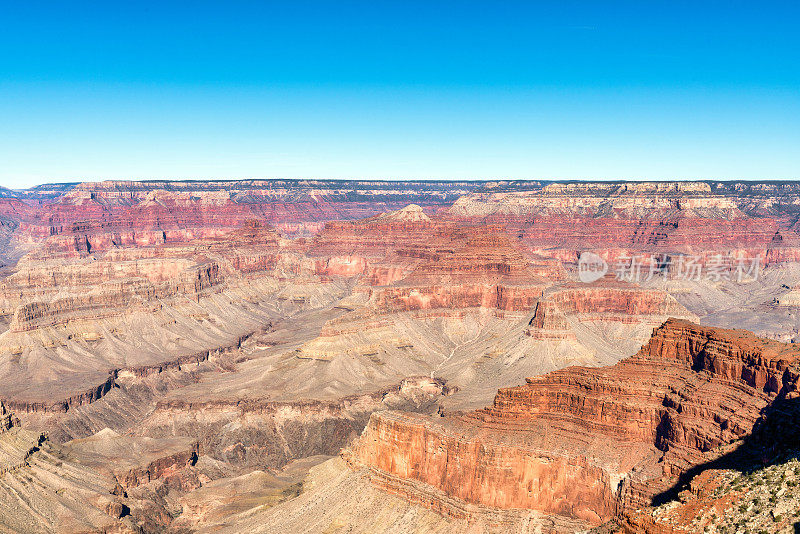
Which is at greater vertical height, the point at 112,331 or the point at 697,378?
the point at 697,378

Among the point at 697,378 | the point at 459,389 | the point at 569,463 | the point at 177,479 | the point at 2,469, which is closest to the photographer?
the point at 569,463

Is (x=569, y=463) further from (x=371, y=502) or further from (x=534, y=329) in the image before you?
(x=534, y=329)

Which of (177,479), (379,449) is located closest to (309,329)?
(177,479)

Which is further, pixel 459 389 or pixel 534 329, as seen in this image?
pixel 534 329

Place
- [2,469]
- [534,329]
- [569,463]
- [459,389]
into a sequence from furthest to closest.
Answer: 1. [534,329]
2. [459,389]
3. [2,469]
4. [569,463]

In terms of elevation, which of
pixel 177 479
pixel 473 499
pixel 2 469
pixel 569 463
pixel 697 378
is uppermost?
pixel 697 378

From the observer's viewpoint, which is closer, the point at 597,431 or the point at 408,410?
Answer: the point at 597,431

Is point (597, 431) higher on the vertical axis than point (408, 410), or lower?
higher
